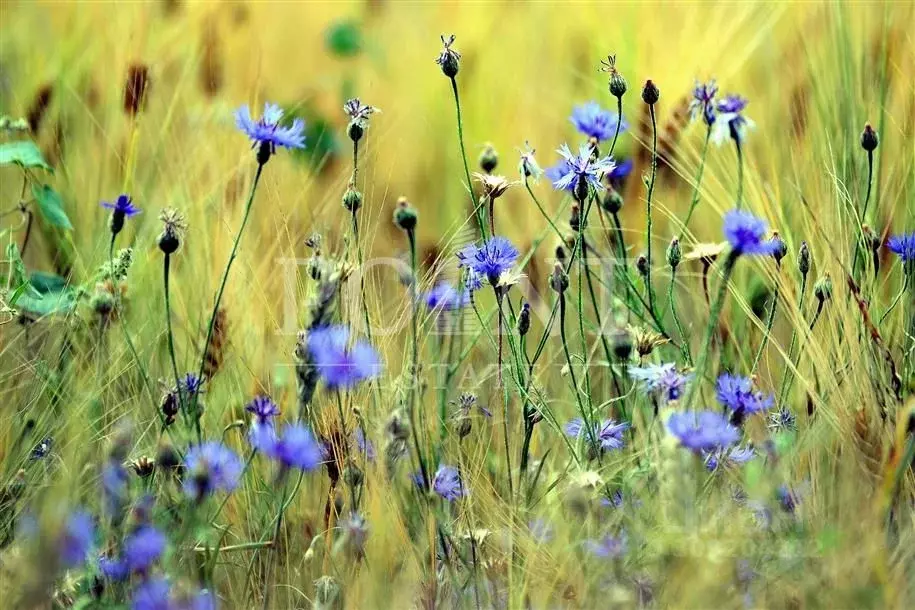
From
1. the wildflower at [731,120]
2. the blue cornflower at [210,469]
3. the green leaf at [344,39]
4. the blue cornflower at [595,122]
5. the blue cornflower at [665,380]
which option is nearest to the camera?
the blue cornflower at [210,469]

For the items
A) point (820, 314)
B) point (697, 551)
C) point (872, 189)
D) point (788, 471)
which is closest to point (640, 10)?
point (872, 189)

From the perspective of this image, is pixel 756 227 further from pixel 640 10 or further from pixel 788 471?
pixel 640 10

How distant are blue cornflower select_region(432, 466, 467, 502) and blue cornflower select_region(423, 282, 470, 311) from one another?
126 millimetres

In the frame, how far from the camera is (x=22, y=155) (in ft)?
3.21

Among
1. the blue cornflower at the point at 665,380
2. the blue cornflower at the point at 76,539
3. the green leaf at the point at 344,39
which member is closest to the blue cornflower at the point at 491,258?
the blue cornflower at the point at 665,380

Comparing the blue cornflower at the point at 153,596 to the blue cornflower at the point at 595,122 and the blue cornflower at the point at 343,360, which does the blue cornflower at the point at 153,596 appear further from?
the blue cornflower at the point at 595,122

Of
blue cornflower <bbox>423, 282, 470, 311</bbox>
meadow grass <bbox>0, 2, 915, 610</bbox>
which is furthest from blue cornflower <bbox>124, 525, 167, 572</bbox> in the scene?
blue cornflower <bbox>423, 282, 470, 311</bbox>

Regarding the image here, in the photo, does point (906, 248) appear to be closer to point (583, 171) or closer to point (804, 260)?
point (804, 260)

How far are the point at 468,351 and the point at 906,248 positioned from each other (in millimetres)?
364

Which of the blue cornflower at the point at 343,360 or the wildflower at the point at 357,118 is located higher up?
the wildflower at the point at 357,118

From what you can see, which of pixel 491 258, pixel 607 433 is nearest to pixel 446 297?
pixel 491 258

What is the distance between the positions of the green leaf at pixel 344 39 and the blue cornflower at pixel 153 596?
2.66ft

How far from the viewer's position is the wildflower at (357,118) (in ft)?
2.60

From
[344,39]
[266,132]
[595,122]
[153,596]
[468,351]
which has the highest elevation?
[344,39]
